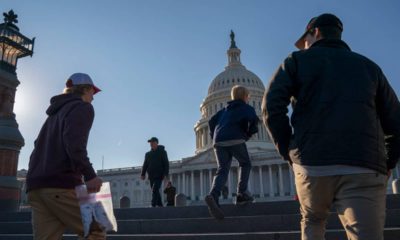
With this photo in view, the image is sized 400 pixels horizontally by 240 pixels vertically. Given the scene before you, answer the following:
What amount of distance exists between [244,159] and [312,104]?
14.2 feet

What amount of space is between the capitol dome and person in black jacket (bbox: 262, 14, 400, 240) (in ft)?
241

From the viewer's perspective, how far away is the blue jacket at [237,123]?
710 centimetres

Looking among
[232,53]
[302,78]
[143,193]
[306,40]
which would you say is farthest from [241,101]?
[232,53]

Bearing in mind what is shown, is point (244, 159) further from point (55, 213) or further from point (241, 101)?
point (55, 213)

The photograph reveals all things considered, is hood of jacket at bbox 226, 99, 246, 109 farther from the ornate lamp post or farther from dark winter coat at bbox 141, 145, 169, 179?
the ornate lamp post

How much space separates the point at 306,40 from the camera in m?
3.69

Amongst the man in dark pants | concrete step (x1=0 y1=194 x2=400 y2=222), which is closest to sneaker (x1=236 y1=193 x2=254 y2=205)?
concrete step (x1=0 y1=194 x2=400 y2=222)

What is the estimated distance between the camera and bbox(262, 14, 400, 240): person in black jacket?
9.06ft

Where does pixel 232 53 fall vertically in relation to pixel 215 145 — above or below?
above

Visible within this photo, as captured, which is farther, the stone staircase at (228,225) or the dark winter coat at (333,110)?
the stone staircase at (228,225)

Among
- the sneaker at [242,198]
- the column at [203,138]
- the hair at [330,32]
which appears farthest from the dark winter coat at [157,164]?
the column at [203,138]

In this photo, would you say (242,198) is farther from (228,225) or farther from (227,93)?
(227,93)

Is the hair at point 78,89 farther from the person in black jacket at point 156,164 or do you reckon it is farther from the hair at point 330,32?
the person in black jacket at point 156,164

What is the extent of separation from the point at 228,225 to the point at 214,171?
2499 inches
